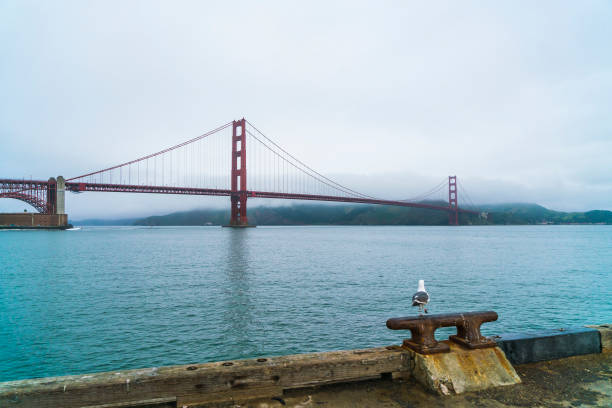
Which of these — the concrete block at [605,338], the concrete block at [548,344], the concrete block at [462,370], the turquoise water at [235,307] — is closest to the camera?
the concrete block at [462,370]

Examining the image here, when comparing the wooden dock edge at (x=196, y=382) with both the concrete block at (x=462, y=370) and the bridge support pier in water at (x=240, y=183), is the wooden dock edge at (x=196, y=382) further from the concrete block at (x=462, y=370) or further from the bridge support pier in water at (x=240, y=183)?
the bridge support pier in water at (x=240, y=183)

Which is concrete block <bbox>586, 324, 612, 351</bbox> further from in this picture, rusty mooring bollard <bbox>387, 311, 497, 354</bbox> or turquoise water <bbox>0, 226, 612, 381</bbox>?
turquoise water <bbox>0, 226, 612, 381</bbox>

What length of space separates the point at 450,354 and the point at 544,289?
15.1 meters

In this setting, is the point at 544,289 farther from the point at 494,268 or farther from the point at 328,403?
the point at 328,403

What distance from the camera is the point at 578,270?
73.6ft

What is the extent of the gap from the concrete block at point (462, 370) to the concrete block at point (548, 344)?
31 cm

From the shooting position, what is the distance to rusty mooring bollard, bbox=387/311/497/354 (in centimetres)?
369

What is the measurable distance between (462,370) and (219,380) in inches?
88.3

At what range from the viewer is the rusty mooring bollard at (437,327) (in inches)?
145

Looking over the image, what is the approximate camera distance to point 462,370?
11.8ft

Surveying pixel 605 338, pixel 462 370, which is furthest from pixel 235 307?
pixel 605 338

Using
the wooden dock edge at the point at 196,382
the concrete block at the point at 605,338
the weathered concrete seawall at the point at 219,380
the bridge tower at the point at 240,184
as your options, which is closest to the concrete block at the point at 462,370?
the weathered concrete seawall at the point at 219,380

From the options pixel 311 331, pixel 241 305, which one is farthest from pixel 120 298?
pixel 311 331

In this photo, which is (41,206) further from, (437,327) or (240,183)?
(437,327)
